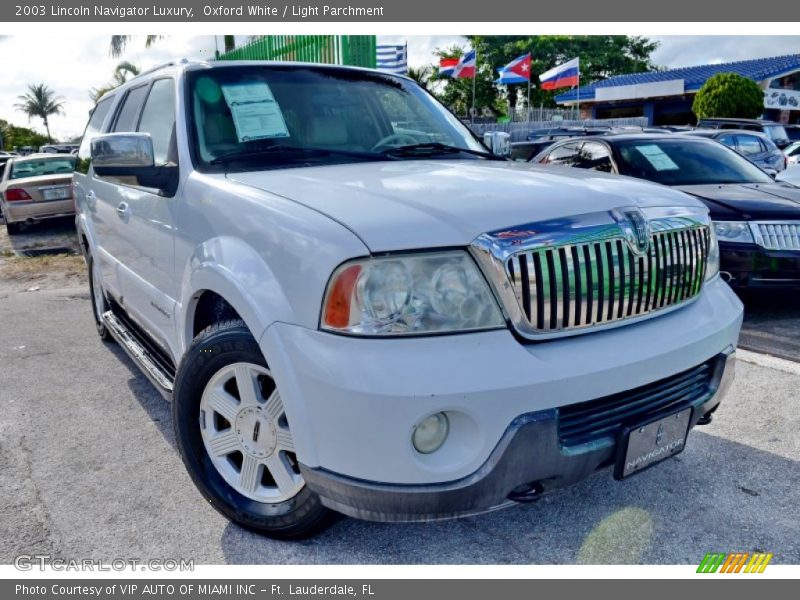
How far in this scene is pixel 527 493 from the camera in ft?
6.87

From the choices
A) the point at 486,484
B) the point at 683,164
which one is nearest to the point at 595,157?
the point at 683,164

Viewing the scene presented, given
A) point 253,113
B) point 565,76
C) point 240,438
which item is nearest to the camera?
point 240,438

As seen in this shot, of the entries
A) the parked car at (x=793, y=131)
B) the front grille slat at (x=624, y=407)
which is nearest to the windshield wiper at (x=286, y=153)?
the front grille slat at (x=624, y=407)

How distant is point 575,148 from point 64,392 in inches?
210

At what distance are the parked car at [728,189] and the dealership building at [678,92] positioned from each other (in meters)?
26.4

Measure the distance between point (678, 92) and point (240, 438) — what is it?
33754mm

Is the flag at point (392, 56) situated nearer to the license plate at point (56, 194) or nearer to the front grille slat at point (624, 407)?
the license plate at point (56, 194)

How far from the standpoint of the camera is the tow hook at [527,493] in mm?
2062

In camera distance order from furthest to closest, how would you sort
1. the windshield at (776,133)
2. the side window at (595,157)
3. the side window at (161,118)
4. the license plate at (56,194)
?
the windshield at (776,133) → the license plate at (56,194) → the side window at (595,157) → the side window at (161,118)

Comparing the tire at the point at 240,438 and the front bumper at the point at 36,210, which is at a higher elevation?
the tire at the point at 240,438

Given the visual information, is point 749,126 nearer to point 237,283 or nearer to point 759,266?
point 759,266

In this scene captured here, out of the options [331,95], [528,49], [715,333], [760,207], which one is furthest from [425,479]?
[528,49]
